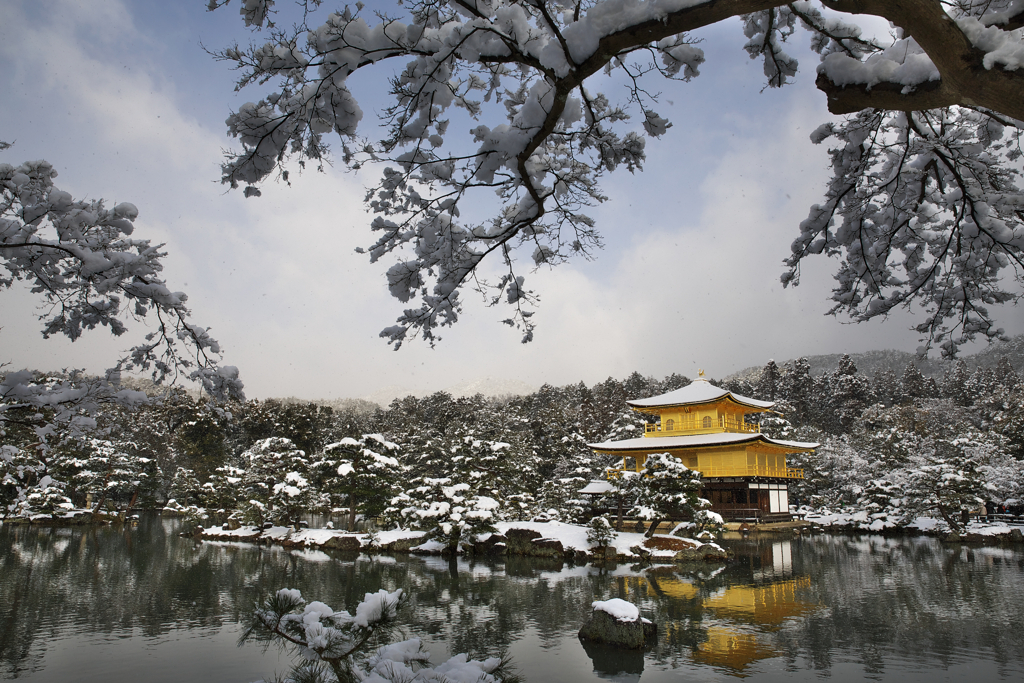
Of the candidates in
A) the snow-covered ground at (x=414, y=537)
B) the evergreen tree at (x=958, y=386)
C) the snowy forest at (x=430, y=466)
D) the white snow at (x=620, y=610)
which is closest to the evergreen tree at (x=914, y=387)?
the evergreen tree at (x=958, y=386)

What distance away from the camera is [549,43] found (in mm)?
3031

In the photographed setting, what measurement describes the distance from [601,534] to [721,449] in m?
10.7

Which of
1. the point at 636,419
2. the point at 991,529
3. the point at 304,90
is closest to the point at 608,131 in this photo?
the point at 304,90

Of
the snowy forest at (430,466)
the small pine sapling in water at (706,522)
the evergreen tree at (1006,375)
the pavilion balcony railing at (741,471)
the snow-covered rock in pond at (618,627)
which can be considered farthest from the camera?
the evergreen tree at (1006,375)

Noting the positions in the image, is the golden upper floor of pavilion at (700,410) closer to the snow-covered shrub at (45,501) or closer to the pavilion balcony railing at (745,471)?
the pavilion balcony railing at (745,471)

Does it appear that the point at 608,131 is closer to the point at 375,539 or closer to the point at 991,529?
the point at 375,539

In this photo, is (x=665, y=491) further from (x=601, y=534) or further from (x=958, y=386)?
(x=958, y=386)

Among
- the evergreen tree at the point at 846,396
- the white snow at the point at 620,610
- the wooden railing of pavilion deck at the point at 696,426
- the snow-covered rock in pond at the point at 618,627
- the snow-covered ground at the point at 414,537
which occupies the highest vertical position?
the evergreen tree at the point at 846,396

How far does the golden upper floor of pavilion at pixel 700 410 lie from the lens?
A: 25.2 meters

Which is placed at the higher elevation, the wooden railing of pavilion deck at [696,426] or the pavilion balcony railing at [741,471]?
the wooden railing of pavilion deck at [696,426]

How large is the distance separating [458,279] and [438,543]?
14.1m

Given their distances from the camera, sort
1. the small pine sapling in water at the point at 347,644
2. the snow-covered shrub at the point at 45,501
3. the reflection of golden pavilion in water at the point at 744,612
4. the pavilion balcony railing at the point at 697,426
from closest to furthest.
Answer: the small pine sapling in water at the point at 347,644 < the reflection of golden pavilion in water at the point at 744,612 < the snow-covered shrub at the point at 45,501 < the pavilion balcony railing at the point at 697,426

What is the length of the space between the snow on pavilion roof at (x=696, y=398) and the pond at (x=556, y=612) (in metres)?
9.33

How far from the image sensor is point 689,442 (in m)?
23.8
